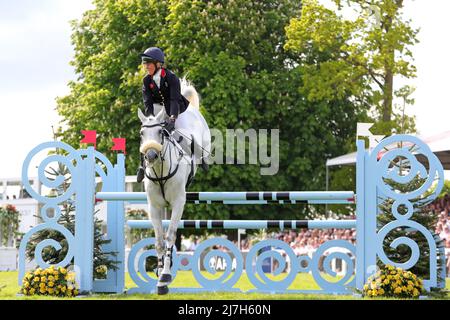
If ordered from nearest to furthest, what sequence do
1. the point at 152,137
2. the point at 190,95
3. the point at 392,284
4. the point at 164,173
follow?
the point at 152,137, the point at 164,173, the point at 392,284, the point at 190,95

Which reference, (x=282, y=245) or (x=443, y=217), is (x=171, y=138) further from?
(x=443, y=217)

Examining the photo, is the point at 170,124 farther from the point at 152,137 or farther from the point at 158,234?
the point at 158,234

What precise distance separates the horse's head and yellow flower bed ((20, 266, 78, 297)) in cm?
188

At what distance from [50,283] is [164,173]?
1768 millimetres

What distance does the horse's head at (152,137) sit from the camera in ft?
23.5

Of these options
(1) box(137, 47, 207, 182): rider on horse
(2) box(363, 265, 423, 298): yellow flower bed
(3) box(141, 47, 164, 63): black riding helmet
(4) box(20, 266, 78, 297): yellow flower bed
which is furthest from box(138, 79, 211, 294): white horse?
(2) box(363, 265, 423, 298): yellow flower bed

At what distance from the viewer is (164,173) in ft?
25.3

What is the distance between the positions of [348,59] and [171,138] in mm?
16302

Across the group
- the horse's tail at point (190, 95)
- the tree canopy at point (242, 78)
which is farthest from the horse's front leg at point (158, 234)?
the tree canopy at point (242, 78)

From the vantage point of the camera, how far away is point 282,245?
8.85 meters

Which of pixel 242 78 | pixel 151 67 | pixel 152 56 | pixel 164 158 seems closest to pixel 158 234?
pixel 164 158

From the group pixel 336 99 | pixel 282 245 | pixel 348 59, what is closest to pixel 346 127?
pixel 336 99

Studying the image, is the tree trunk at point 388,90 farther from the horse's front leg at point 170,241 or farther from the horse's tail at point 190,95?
the horse's front leg at point 170,241

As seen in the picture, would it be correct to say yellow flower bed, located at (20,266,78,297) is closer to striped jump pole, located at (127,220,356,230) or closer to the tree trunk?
striped jump pole, located at (127,220,356,230)
